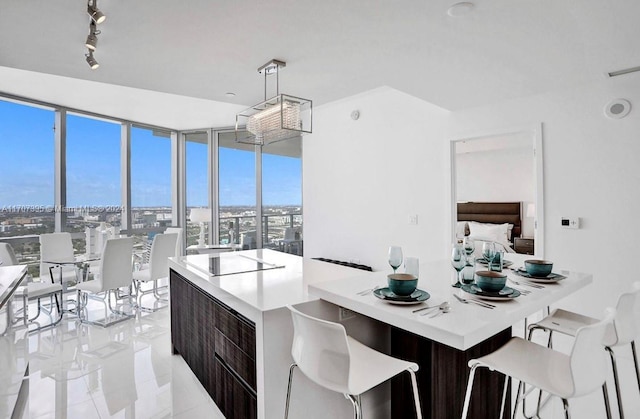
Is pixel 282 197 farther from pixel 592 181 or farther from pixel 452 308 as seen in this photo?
pixel 452 308

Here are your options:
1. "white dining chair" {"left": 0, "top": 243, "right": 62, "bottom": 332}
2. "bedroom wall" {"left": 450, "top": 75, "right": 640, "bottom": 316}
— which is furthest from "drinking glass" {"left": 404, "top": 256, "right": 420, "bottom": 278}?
"white dining chair" {"left": 0, "top": 243, "right": 62, "bottom": 332}

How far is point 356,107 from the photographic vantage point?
16.0ft

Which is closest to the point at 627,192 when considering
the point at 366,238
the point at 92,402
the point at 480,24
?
the point at 480,24

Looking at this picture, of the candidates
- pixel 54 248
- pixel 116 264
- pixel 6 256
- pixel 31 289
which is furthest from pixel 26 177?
pixel 116 264

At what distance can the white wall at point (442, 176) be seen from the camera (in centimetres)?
285

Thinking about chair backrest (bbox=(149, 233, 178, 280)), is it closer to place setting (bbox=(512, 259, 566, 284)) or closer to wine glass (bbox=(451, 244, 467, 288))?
wine glass (bbox=(451, 244, 467, 288))

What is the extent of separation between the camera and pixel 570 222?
309 cm

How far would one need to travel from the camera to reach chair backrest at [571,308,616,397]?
119cm

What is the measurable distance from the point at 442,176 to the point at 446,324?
299 cm

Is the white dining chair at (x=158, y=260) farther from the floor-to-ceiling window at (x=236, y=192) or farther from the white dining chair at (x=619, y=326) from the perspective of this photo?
the white dining chair at (x=619, y=326)

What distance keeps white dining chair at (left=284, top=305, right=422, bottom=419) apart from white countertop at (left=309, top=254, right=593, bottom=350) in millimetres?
217

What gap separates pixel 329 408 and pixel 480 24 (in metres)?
2.42

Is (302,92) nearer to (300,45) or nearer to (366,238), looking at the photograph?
(300,45)

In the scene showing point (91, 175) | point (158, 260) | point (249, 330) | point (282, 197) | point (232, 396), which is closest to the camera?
point (249, 330)
